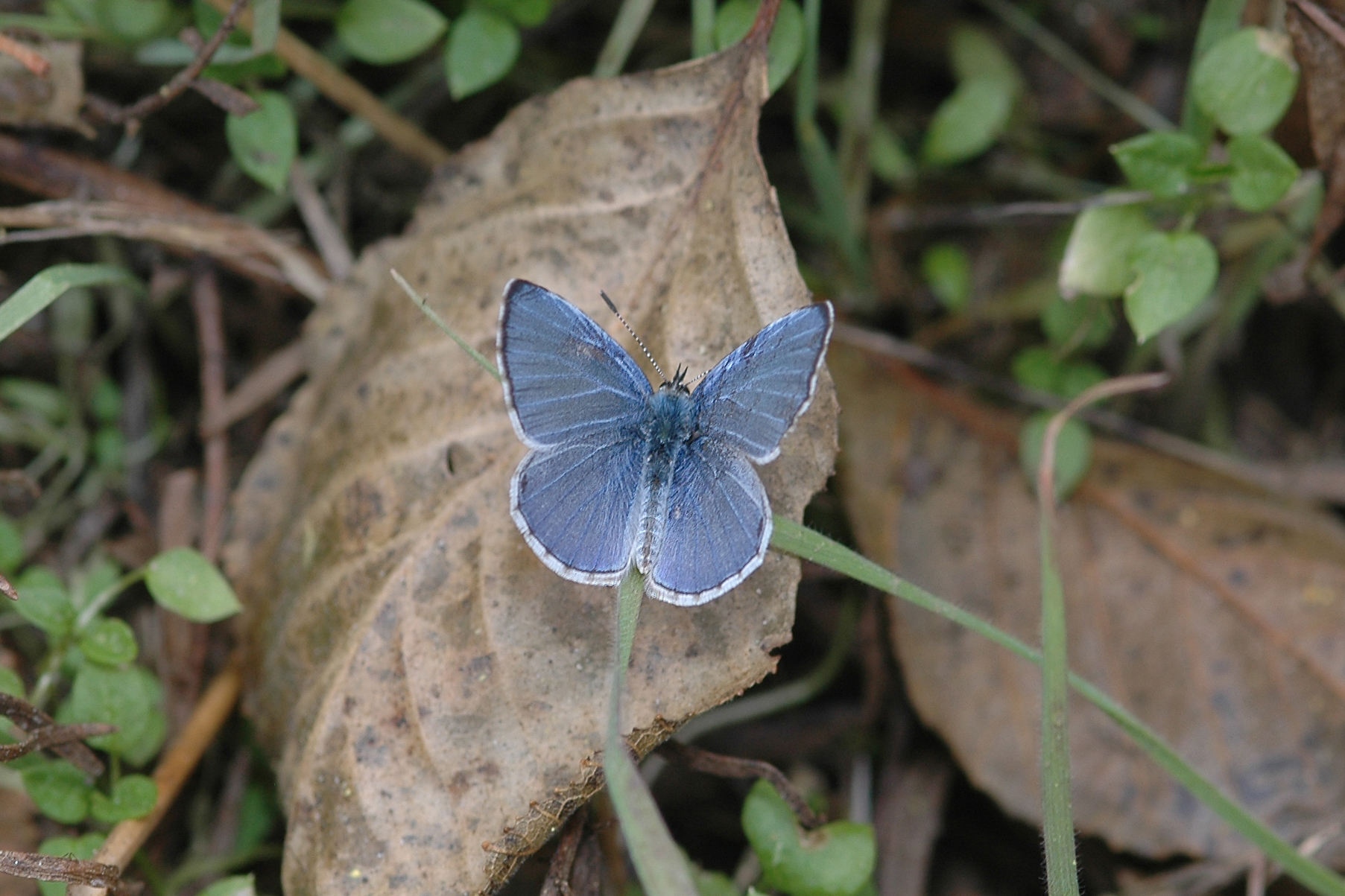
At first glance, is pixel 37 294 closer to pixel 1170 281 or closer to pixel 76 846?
pixel 76 846

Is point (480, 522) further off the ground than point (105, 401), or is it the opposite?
point (105, 401)

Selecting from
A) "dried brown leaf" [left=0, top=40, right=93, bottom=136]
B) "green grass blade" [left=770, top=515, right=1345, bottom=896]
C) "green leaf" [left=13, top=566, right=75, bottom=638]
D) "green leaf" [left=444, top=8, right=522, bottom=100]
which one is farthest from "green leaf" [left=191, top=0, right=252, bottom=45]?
"green grass blade" [left=770, top=515, right=1345, bottom=896]

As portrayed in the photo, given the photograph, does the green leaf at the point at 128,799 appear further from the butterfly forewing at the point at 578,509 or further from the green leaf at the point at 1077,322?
the green leaf at the point at 1077,322

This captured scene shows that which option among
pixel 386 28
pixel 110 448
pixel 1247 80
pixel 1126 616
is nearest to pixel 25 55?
pixel 386 28

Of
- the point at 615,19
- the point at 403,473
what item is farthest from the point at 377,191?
the point at 403,473

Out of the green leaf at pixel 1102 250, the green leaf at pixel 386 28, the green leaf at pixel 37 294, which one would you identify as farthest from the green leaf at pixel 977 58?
the green leaf at pixel 37 294

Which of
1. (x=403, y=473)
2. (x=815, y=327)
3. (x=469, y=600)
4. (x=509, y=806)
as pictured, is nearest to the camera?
(x=815, y=327)

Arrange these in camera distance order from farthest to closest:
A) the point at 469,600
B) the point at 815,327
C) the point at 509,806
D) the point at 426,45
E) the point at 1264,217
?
the point at 1264,217 → the point at 426,45 → the point at 469,600 → the point at 509,806 → the point at 815,327

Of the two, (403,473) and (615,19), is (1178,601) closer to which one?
(403,473)
